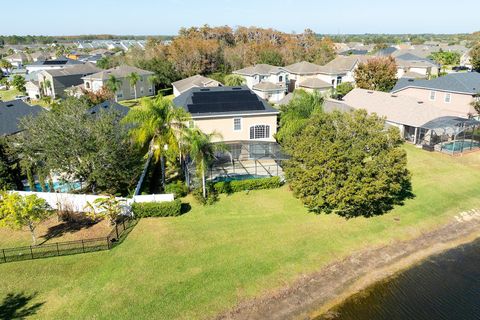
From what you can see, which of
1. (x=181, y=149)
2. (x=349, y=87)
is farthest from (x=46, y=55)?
(x=181, y=149)

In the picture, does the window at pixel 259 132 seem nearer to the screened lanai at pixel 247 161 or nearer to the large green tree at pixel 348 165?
the screened lanai at pixel 247 161

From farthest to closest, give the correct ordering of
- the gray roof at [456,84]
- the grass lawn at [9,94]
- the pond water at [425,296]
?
the grass lawn at [9,94] < the gray roof at [456,84] < the pond water at [425,296]

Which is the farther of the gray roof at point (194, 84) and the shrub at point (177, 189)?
the gray roof at point (194, 84)

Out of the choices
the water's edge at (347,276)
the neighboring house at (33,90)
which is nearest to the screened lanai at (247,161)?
the water's edge at (347,276)

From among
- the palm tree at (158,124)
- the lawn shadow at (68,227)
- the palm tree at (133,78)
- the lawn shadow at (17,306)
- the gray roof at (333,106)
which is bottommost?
the lawn shadow at (17,306)

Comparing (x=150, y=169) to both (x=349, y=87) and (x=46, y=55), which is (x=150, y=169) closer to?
(x=349, y=87)

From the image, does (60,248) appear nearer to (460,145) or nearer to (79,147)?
(79,147)
